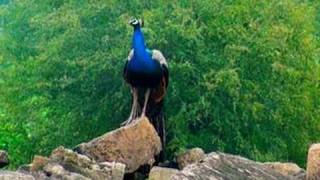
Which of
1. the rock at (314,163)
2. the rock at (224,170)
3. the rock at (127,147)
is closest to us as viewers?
the rock at (224,170)

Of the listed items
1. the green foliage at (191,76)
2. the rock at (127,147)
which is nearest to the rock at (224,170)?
the rock at (127,147)

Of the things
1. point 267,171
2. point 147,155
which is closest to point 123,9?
point 147,155

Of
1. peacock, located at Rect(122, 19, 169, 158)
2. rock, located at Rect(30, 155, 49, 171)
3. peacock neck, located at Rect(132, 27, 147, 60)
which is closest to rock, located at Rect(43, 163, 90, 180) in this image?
rock, located at Rect(30, 155, 49, 171)

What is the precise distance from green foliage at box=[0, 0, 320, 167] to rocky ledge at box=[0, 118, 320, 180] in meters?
6.77

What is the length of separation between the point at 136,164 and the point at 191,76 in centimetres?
854

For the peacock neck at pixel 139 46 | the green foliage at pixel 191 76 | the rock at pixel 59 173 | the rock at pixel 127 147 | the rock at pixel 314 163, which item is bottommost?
the green foliage at pixel 191 76

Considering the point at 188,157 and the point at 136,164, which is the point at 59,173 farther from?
the point at 188,157

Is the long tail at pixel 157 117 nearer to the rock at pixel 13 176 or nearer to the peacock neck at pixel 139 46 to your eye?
the peacock neck at pixel 139 46

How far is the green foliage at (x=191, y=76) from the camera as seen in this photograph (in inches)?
752

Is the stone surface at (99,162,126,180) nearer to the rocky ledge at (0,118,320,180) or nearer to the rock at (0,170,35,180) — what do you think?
the rocky ledge at (0,118,320,180)

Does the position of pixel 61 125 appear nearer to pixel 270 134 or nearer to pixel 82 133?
Result: pixel 82 133

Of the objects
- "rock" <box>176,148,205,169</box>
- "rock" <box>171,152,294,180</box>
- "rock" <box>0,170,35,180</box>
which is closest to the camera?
"rock" <box>171,152,294,180</box>

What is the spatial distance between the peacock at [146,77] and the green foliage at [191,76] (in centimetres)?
558

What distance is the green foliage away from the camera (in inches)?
752
